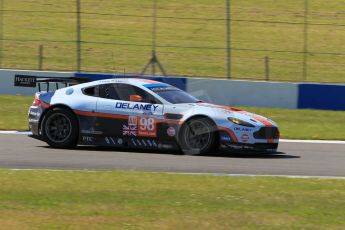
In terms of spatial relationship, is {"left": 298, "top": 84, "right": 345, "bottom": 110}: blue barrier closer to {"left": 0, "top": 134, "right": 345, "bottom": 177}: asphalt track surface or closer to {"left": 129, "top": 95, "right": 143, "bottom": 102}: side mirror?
{"left": 0, "top": 134, "right": 345, "bottom": 177}: asphalt track surface

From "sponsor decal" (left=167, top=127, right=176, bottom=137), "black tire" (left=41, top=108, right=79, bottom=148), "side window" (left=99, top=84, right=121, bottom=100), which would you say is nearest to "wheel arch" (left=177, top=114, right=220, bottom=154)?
"sponsor decal" (left=167, top=127, right=176, bottom=137)

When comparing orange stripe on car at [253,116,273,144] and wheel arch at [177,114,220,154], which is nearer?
wheel arch at [177,114,220,154]

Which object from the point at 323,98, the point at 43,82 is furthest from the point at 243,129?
the point at 323,98

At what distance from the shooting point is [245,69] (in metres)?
25.7

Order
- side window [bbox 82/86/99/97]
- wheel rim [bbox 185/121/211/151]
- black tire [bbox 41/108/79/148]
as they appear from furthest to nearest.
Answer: side window [bbox 82/86/99/97]
black tire [bbox 41/108/79/148]
wheel rim [bbox 185/121/211/151]

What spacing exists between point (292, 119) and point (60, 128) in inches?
297

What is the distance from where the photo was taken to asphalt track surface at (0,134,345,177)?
11359mm

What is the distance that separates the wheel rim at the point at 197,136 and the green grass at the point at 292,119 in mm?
3992

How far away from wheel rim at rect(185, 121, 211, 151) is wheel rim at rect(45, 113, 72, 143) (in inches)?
81.9

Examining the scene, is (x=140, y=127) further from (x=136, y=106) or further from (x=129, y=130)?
(x=136, y=106)

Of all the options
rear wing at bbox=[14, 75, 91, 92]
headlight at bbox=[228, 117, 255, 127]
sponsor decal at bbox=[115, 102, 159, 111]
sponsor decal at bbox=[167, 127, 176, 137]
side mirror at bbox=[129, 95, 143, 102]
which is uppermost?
rear wing at bbox=[14, 75, 91, 92]

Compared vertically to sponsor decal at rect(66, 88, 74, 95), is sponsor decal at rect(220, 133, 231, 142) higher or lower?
lower

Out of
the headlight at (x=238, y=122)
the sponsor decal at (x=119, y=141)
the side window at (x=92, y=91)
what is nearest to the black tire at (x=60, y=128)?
A: the side window at (x=92, y=91)

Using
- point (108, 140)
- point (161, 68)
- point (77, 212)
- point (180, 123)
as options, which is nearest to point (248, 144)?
point (180, 123)
